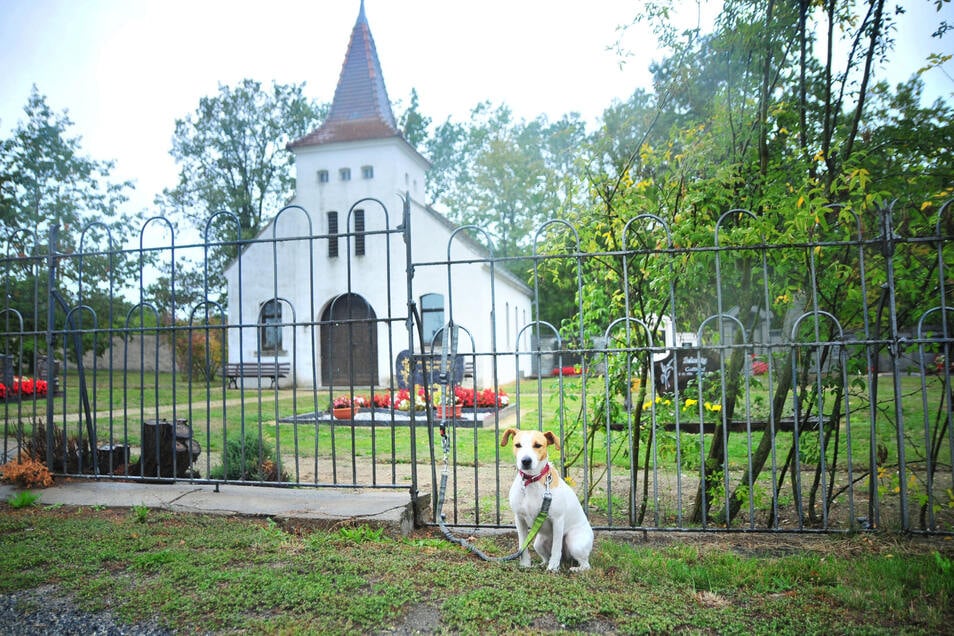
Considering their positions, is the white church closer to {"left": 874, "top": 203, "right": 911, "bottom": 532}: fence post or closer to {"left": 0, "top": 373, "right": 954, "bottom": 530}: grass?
{"left": 0, "top": 373, "right": 954, "bottom": 530}: grass

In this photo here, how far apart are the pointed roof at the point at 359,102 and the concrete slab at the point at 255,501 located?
16.5m

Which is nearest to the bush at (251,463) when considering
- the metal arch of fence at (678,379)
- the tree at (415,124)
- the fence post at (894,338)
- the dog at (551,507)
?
the metal arch of fence at (678,379)

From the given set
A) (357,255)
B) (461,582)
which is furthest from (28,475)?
(357,255)

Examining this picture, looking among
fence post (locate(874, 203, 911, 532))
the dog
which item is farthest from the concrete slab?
fence post (locate(874, 203, 911, 532))

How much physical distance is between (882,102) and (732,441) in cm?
495

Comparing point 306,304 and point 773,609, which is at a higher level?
point 306,304

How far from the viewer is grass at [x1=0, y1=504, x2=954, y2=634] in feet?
8.88

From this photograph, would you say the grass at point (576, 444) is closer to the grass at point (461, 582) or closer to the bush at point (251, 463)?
the bush at point (251, 463)

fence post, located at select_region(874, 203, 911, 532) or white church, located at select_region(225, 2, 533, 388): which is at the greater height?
white church, located at select_region(225, 2, 533, 388)

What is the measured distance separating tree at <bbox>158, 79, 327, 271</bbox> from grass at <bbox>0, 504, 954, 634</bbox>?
26.9m

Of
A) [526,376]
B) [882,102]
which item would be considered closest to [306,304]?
[526,376]

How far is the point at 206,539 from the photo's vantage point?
3816mm

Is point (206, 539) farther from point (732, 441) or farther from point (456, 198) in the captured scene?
point (456, 198)

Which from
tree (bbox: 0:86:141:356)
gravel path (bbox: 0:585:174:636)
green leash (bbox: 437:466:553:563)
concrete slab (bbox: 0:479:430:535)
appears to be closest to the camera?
gravel path (bbox: 0:585:174:636)
